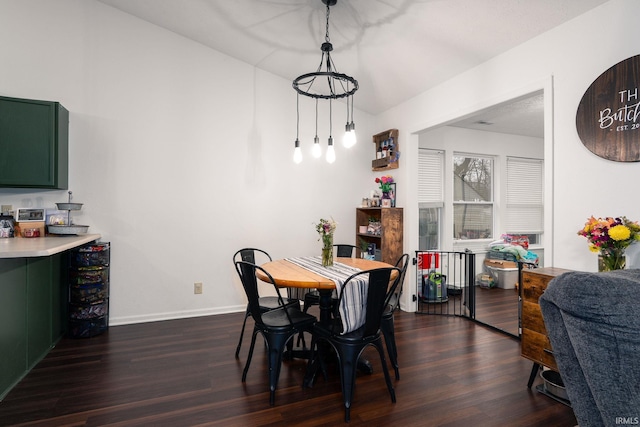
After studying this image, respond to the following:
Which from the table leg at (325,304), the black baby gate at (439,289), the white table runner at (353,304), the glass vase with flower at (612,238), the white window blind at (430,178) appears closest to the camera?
the glass vase with flower at (612,238)

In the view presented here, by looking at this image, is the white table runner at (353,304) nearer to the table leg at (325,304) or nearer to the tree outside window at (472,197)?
the table leg at (325,304)

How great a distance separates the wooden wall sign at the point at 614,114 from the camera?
7.00ft

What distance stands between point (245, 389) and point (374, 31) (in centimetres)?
319

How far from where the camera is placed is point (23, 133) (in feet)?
10.5

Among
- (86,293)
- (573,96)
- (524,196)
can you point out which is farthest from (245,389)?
(524,196)

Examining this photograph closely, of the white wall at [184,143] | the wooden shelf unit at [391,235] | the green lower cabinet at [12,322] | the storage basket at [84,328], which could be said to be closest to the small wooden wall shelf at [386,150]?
the white wall at [184,143]

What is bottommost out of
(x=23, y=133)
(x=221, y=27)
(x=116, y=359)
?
(x=116, y=359)

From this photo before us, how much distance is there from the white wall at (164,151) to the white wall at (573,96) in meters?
2.46

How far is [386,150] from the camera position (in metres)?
4.69

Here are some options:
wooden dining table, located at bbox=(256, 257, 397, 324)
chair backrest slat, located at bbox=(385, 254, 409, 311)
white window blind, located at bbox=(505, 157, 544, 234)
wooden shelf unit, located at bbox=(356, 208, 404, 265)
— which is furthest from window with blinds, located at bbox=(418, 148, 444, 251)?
chair backrest slat, located at bbox=(385, 254, 409, 311)

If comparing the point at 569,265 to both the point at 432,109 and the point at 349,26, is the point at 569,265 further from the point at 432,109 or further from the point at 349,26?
the point at 349,26

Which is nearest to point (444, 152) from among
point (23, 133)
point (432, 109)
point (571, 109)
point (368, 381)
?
point (432, 109)

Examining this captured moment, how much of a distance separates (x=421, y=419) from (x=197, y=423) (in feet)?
4.36

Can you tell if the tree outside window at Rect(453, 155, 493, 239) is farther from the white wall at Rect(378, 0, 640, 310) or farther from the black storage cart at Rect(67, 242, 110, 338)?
the black storage cart at Rect(67, 242, 110, 338)
